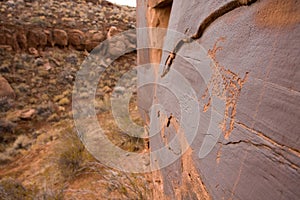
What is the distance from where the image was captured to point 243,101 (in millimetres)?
724

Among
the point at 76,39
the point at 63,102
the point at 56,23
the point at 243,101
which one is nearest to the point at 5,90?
the point at 63,102

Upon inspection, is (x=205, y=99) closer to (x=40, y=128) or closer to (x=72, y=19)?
(x=40, y=128)

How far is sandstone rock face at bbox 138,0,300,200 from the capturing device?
57 centimetres

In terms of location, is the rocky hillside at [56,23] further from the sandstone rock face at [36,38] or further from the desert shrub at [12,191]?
the desert shrub at [12,191]

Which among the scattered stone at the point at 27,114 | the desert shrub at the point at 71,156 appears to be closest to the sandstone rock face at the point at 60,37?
the scattered stone at the point at 27,114

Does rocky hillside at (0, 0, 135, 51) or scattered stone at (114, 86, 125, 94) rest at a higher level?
rocky hillside at (0, 0, 135, 51)

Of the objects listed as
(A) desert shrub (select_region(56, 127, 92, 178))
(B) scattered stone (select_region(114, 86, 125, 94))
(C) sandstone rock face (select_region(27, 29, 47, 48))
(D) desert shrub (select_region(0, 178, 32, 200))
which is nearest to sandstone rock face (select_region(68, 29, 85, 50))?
(C) sandstone rock face (select_region(27, 29, 47, 48))

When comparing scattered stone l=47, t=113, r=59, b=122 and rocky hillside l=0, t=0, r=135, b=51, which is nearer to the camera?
scattered stone l=47, t=113, r=59, b=122

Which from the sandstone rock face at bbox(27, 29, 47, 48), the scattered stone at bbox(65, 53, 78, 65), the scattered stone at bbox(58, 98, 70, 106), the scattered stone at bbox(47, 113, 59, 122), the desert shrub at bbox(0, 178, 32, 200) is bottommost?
the scattered stone at bbox(47, 113, 59, 122)

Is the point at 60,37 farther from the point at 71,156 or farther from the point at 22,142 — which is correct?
the point at 71,156

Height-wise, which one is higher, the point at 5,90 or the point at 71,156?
the point at 71,156

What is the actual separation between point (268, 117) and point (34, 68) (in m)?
7.70

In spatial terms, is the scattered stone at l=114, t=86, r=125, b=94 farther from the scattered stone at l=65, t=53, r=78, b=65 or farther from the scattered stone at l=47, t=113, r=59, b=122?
the scattered stone at l=65, t=53, r=78, b=65

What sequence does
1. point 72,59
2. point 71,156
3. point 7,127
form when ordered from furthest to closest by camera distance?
point 72,59 → point 7,127 → point 71,156
